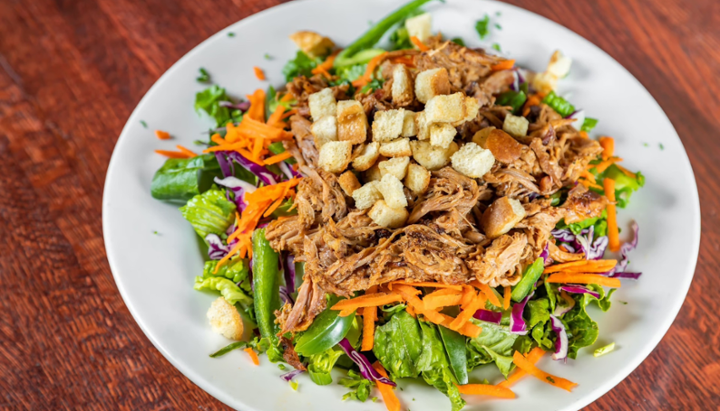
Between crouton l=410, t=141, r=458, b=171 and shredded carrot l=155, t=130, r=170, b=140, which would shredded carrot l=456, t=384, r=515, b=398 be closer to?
crouton l=410, t=141, r=458, b=171

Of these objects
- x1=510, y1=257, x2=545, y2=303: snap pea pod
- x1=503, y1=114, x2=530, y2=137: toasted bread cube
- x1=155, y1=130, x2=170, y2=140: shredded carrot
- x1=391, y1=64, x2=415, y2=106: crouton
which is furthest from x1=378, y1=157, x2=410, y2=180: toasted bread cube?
x1=155, y1=130, x2=170, y2=140: shredded carrot

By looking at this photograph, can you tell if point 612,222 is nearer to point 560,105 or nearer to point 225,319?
point 560,105

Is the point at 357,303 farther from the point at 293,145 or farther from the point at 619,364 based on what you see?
the point at 619,364

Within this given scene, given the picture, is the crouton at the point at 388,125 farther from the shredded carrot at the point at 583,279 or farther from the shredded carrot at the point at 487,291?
the shredded carrot at the point at 583,279

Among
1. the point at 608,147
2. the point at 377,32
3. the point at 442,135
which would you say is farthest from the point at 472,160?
the point at 377,32

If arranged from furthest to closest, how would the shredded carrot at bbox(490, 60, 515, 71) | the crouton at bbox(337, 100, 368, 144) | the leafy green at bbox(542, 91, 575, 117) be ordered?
the leafy green at bbox(542, 91, 575, 117)
the shredded carrot at bbox(490, 60, 515, 71)
the crouton at bbox(337, 100, 368, 144)

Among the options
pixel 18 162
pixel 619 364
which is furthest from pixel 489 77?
pixel 18 162
